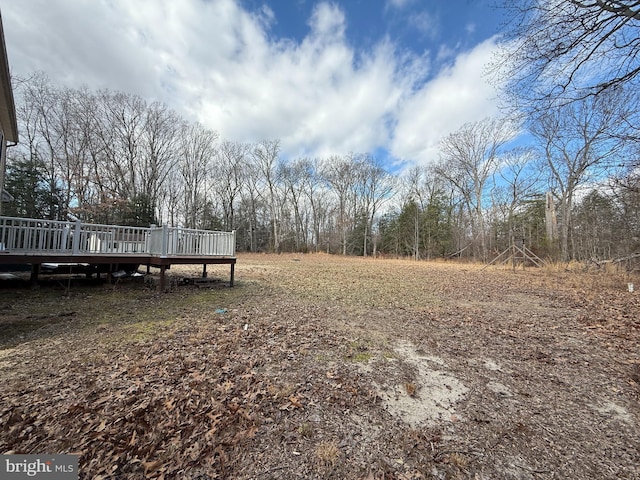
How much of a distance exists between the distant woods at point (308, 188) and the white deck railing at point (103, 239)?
26.7 ft

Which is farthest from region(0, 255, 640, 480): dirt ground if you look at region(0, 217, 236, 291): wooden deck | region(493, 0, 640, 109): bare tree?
region(493, 0, 640, 109): bare tree

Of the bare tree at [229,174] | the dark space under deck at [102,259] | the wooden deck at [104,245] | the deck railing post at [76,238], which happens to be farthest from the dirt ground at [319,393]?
the bare tree at [229,174]

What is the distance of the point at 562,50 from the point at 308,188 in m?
29.6

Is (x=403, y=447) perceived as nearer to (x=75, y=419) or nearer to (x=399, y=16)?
(x=75, y=419)

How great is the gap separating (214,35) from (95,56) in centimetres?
1095

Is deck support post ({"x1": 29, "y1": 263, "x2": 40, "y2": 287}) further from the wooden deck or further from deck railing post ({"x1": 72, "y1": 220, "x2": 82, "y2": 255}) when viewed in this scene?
deck railing post ({"x1": 72, "y1": 220, "x2": 82, "y2": 255})

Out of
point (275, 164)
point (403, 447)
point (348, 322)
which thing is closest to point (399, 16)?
point (348, 322)

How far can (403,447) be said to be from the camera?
1.88 metres

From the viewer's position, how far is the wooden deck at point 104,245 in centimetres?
566

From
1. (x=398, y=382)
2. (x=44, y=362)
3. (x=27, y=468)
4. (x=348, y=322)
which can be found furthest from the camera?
(x=348, y=322)

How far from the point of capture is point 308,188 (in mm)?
33188

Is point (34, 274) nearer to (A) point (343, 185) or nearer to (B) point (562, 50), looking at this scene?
(B) point (562, 50)

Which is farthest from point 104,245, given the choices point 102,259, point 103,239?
point 102,259

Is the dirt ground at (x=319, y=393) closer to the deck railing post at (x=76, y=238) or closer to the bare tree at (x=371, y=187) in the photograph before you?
the deck railing post at (x=76, y=238)
